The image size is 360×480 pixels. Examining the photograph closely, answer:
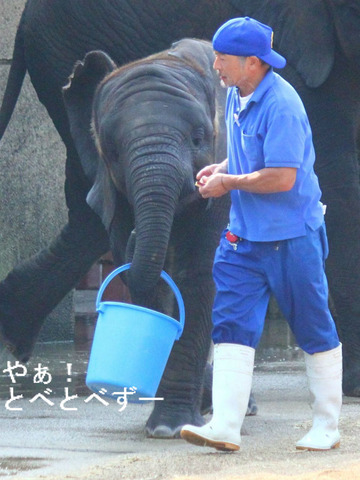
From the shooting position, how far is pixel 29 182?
9.74m

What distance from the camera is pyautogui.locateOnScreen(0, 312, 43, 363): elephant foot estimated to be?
7.61 meters

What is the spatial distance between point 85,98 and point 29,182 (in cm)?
346

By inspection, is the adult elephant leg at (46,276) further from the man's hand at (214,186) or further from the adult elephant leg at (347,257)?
the man's hand at (214,186)

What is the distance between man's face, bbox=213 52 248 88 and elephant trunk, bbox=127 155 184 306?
1.74 feet

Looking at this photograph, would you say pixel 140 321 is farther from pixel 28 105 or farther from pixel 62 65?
pixel 28 105

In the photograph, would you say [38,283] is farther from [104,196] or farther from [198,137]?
[198,137]

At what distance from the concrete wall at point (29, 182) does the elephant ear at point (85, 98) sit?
326cm

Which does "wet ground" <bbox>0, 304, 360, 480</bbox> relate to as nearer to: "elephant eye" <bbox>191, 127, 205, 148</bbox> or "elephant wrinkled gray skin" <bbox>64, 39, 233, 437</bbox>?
"elephant wrinkled gray skin" <bbox>64, 39, 233, 437</bbox>

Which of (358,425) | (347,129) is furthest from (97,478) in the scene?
(347,129)

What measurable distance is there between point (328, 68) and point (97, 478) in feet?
9.95

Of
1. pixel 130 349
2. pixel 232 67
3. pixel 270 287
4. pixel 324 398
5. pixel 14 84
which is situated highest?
pixel 232 67

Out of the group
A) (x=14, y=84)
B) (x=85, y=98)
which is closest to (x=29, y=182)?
(x=14, y=84)

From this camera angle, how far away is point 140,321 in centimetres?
485

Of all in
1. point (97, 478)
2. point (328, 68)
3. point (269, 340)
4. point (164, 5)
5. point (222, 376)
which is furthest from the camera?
point (269, 340)
